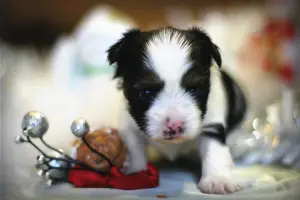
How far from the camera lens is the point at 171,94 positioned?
0.71 m

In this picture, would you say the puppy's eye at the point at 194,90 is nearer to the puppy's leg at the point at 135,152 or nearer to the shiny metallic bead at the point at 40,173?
the puppy's leg at the point at 135,152

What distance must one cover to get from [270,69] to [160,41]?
0.99m

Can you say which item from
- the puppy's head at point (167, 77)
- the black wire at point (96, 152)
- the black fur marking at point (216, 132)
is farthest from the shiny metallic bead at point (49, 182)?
the black fur marking at point (216, 132)

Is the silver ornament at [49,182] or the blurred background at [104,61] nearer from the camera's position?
the silver ornament at [49,182]

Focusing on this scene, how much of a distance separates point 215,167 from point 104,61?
1.32ft

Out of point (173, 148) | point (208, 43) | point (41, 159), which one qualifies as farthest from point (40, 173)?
point (208, 43)

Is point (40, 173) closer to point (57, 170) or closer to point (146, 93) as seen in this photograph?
point (57, 170)

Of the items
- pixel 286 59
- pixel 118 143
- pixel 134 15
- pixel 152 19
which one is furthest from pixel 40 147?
pixel 286 59

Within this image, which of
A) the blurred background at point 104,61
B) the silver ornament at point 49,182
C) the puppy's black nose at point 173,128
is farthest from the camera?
the blurred background at point 104,61

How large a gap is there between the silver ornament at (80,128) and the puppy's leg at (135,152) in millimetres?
117

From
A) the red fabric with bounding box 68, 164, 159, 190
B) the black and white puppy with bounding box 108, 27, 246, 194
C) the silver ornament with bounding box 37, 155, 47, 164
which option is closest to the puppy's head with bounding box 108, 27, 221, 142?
the black and white puppy with bounding box 108, 27, 246, 194

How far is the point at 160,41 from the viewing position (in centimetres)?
73

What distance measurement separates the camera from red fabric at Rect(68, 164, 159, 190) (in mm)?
772

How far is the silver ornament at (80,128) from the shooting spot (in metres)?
0.76
